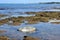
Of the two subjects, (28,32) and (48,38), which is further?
(28,32)

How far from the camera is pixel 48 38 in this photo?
20016 mm

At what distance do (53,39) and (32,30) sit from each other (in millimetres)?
5337

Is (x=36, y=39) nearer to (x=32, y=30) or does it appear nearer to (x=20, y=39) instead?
(x=20, y=39)

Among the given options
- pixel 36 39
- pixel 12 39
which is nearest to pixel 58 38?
pixel 36 39

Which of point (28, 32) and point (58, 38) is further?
point (28, 32)

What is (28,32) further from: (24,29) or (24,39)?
(24,39)

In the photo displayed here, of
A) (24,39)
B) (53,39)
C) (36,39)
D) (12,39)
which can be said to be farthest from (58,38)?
(12,39)

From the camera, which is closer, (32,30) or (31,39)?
(31,39)

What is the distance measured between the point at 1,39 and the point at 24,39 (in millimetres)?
2282

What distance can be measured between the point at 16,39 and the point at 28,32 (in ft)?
14.3

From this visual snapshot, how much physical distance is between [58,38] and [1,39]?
575 centimetres

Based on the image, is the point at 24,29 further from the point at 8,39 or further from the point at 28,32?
the point at 8,39

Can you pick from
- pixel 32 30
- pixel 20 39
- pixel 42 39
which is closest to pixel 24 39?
pixel 20 39

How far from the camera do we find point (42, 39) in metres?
19.7
